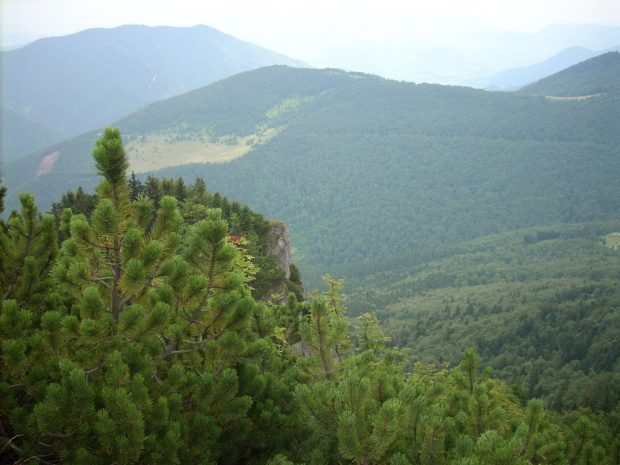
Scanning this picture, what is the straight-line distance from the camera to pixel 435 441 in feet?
15.6

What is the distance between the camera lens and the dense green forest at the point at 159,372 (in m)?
4.57

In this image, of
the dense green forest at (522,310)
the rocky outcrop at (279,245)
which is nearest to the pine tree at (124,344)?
the rocky outcrop at (279,245)

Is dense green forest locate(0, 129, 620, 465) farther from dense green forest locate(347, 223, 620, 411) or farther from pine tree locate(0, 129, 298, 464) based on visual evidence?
dense green forest locate(347, 223, 620, 411)

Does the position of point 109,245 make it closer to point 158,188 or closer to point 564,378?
point 158,188

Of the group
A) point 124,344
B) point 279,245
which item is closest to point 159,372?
point 124,344

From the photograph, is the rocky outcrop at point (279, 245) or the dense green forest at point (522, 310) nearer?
the rocky outcrop at point (279, 245)

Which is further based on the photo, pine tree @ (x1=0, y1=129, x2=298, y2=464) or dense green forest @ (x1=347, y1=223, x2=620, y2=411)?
dense green forest @ (x1=347, y1=223, x2=620, y2=411)

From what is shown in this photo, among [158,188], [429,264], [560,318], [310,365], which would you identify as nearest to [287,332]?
[310,365]

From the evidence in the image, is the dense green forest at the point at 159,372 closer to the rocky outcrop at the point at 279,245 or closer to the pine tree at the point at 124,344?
the pine tree at the point at 124,344

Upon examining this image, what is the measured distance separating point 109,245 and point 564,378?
90176mm

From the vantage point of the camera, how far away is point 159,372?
6.14 m

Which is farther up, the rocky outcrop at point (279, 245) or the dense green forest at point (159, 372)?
the dense green forest at point (159, 372)

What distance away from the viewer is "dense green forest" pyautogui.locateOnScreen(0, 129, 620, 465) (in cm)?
457

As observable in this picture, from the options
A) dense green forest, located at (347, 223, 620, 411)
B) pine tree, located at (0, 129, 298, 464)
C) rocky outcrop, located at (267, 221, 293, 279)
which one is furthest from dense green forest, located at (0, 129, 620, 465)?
dense green forest, located at (347, 223, 620, 411)
